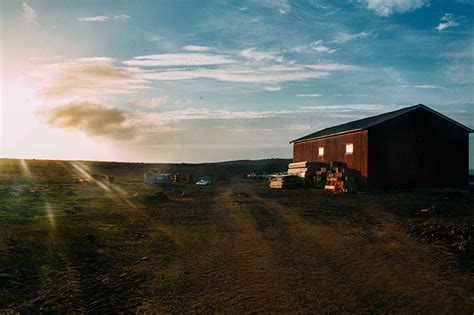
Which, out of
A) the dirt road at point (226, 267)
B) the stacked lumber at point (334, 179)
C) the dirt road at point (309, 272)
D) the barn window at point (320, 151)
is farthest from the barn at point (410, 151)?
the dirt road at point (309, 272)

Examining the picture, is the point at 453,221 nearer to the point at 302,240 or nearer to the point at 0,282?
the point at 302,240

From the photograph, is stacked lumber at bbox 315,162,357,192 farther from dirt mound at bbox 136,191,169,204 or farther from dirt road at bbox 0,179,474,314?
dirt road at bbox 0,179,474,314

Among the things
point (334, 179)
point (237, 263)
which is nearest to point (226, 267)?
point (237, 263)

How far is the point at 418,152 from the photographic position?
1109 inches

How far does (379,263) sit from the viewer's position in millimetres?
8664

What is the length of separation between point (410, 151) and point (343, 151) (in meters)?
4.91

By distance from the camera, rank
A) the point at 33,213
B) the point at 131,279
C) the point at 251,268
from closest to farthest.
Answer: the point at 131,279 → the point at 251,268 → the point at 33,213

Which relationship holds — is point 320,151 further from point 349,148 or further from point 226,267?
point 226,267

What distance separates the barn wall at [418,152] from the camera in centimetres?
2750


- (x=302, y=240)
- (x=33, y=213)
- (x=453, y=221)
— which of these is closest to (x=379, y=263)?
(x=302, y=240)

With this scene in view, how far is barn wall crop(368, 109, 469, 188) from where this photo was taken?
2750 cm

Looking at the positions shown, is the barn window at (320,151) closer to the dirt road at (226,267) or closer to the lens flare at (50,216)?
the dirt road at (226,267)

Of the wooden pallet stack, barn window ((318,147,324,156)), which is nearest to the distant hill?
barn window ((318,147,324,156))

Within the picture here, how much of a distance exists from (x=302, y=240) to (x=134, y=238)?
4.81 metres
